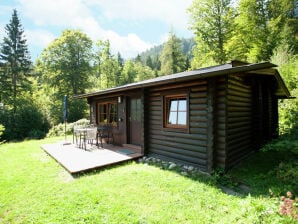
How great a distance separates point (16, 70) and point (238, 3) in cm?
2196

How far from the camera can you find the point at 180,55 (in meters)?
27.2

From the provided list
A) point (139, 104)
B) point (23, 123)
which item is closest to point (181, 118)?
point (139, 104)

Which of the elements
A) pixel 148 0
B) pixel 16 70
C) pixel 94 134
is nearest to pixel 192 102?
pixel 94 134

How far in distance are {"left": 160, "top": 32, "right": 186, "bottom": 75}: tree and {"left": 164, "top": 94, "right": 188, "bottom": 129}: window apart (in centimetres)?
2159

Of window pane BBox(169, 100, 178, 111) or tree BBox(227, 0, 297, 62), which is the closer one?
window pane BBox(169, 100, 178, 111)

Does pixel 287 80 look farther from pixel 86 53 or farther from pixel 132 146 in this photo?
pixel 86 53

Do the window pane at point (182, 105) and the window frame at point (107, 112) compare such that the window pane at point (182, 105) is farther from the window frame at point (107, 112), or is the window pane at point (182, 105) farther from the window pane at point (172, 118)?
the window frame at point (107, 112)

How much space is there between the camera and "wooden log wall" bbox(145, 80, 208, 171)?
473cm

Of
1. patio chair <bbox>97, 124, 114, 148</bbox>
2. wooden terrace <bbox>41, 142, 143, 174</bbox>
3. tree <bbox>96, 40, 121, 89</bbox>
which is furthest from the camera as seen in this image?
tree <bbox>96, 40, 121, 89</bbox>

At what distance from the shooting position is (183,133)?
5.19m

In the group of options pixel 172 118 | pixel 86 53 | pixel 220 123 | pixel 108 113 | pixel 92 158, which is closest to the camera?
pixel 220 123

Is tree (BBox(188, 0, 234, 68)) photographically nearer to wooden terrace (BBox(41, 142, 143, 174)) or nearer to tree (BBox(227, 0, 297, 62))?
tree (BBox(227, 0, 297, 62))

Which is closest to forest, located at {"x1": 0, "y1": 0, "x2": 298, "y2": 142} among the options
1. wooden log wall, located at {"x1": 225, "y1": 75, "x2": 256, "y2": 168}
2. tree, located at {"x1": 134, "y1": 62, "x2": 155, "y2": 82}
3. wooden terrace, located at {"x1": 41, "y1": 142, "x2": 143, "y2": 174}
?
wooden log wall, located at {"x1": 225, "y1": 75, "x2": 256, "y2": 168}

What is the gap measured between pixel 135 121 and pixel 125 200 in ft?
13.2
